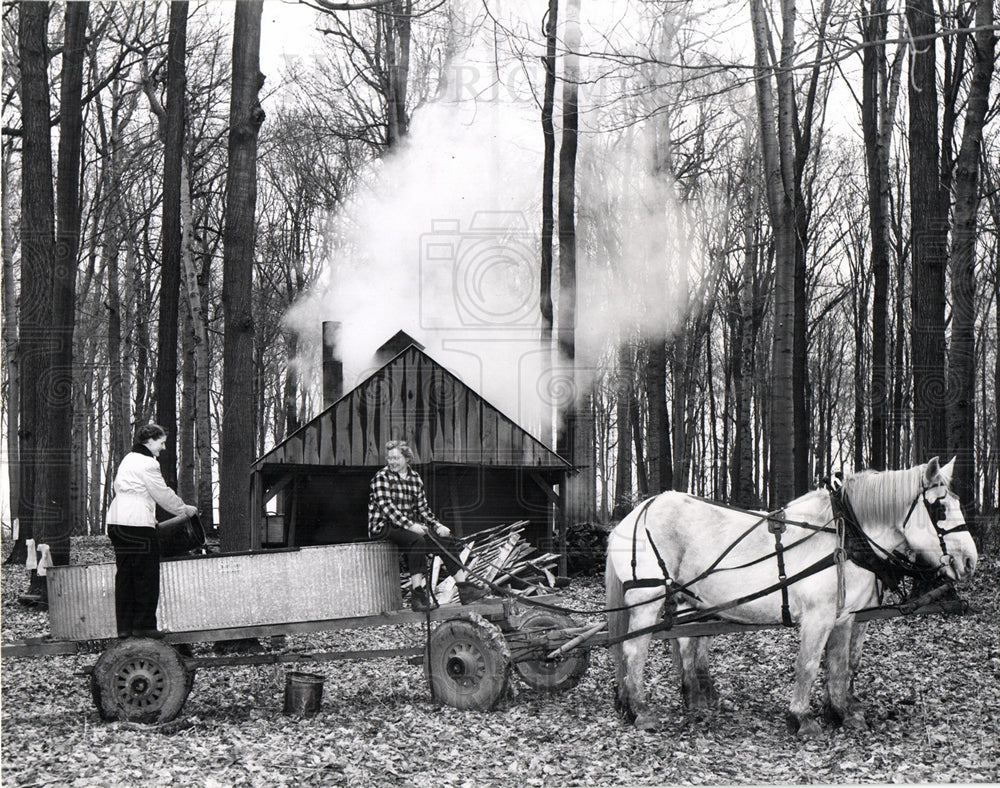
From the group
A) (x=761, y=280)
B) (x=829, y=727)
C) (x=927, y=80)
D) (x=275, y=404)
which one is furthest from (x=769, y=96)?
(x=275, y=404)

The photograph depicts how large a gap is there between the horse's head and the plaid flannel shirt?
3.33 meters

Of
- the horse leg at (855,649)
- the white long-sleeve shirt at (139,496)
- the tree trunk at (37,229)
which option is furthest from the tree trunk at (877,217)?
the tree trunk at (37,229)

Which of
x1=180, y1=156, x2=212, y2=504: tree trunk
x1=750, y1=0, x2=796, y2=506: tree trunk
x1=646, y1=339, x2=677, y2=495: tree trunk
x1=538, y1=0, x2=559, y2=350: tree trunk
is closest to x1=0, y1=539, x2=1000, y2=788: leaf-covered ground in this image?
x1=750, y1=0, x2=796, y2=506: tree trunk

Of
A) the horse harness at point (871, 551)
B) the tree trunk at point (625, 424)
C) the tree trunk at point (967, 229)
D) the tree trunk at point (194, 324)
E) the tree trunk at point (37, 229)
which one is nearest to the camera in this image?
the horse harness at point (871, 551)

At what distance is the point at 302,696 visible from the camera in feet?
22.1

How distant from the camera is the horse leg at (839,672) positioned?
6.38 m

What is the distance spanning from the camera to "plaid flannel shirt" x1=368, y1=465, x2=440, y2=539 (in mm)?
7324

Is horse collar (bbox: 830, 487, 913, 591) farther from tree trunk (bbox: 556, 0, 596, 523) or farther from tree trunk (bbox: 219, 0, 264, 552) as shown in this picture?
tree trunk (bbox: 219, 0, 264, 552)

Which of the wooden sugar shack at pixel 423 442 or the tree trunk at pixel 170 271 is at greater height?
the tree trunk at pixel 170 271

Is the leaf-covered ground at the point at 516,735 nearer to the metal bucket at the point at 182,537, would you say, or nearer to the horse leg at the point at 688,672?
the horse leg at the point at 688,672

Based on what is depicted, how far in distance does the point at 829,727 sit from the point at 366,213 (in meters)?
12.1

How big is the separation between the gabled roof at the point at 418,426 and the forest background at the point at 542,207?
1.78ft

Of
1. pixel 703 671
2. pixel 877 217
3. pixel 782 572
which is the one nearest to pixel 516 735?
pixel 703 671

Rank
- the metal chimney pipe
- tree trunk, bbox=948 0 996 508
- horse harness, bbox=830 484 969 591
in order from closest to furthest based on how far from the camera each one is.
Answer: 1. horse harness, bbox=830 484 969 591
2. tree trunk, bbox=948 0 996 508
3. the metal chimney pipe
